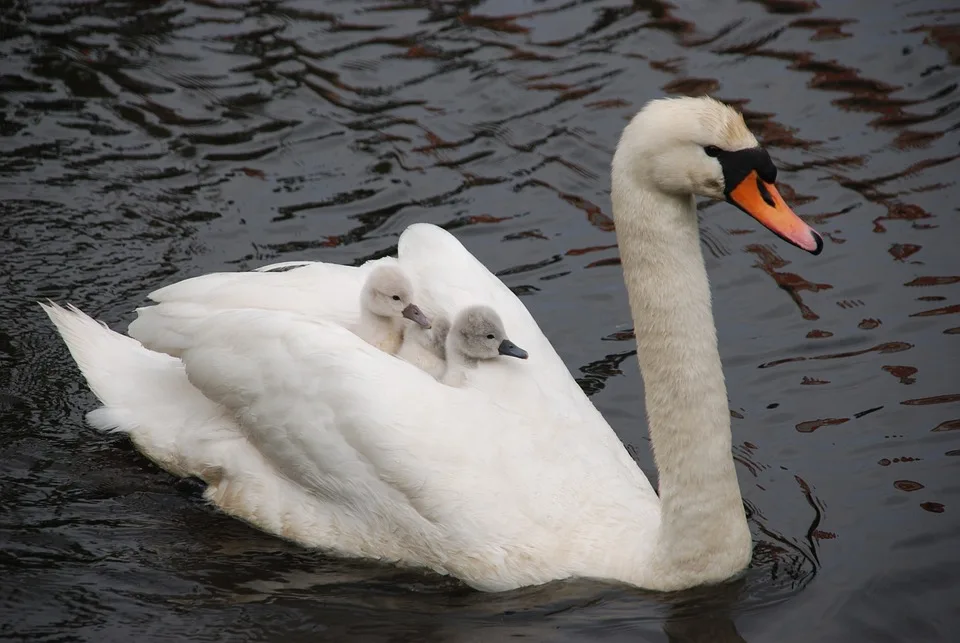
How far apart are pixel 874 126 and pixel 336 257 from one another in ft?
13.9

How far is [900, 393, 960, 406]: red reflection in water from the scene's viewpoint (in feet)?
24.8

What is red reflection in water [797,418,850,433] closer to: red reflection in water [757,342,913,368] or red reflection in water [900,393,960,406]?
red reflection in water [900,393,960,406]

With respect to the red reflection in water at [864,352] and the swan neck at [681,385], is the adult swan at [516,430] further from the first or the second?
the red reflection in water at [864,352]

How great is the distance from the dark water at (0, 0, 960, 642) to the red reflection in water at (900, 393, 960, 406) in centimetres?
2

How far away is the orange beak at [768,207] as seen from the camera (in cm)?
558

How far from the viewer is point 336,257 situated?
9.30 metres

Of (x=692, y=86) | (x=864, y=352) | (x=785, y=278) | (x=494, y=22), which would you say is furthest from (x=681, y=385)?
(x=494, y=22)

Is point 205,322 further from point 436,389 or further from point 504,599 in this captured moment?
point 504,599

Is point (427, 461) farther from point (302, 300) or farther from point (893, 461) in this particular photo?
point (893, 461)

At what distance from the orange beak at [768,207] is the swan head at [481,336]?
1468mm

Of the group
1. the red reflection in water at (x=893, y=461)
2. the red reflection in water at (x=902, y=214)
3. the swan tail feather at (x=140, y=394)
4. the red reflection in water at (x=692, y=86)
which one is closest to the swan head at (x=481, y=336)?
the swan tail feather at (x=140, y=394)

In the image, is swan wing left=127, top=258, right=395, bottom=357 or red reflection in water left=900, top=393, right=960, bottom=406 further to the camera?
red reflection in water left=900, top=393, right=960, bottom=406

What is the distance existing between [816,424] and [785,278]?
1.63 m

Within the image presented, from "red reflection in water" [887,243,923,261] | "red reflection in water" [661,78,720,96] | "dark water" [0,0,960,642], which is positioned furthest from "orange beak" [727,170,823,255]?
"red reflection in water" [661,78,720,96]
